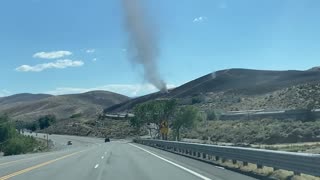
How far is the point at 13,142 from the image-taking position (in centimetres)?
12744

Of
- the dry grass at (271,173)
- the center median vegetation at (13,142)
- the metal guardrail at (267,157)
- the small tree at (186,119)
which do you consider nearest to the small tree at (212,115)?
the small tree at (186,119)

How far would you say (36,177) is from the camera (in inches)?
833

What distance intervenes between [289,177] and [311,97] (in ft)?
303

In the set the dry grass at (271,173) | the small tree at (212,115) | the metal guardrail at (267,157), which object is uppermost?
the small tree at (212,115)

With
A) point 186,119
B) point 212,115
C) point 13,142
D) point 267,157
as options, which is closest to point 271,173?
point 267,157

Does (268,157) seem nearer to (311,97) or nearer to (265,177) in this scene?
(265,177)

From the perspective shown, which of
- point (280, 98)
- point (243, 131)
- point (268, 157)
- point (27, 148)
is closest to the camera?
point (268, 157)

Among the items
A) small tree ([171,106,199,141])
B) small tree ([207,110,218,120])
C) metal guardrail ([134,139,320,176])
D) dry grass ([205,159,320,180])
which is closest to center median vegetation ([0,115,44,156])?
small tree ([171,106,199,141])

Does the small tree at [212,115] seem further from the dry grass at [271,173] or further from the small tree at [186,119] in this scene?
the dry grass at [271,173]

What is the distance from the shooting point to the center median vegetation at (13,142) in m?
120

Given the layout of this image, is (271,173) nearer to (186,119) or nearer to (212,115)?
(186,119)

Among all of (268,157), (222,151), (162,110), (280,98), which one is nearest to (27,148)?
(162,110)

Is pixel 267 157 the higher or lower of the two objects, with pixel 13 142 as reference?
lower

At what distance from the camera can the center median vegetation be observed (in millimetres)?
120312
